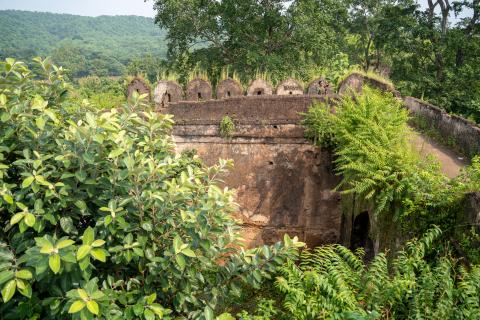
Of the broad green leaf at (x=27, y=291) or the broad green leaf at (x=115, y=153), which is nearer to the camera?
the broad green leaf at (x=27, y=291)

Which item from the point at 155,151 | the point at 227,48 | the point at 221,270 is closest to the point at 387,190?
the point at 221,270

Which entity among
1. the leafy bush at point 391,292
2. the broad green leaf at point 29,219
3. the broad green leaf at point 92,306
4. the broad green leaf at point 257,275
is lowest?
the leafy bush at point 391,292

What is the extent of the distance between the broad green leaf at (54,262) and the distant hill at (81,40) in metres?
56.9

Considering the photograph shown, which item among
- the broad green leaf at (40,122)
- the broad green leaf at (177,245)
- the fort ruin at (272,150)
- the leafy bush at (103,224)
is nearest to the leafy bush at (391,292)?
the leafy bush at (103,224)

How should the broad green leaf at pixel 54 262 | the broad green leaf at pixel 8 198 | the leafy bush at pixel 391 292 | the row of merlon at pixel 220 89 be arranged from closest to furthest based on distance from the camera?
the broad green leaf at pixel 54 262 → the broad green leaf at pixel 8 198 → the leafy bush at pixel 391 292 → the row of merlon at pixel 220 89

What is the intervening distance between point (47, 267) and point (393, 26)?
1677 centimetres

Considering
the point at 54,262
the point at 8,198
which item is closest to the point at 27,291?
the point at 54,262

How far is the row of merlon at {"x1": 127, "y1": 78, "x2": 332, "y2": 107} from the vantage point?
8070mm

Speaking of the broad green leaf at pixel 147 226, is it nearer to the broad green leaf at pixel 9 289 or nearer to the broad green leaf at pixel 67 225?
the broad green leaf at pixel 67 225

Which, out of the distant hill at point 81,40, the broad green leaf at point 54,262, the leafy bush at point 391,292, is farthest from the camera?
the distant hill at point 81,40

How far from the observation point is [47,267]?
8.14ft

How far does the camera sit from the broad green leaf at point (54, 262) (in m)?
2.36

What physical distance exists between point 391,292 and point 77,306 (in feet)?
8.30

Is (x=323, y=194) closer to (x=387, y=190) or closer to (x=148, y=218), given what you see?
(x=387, y=190)
